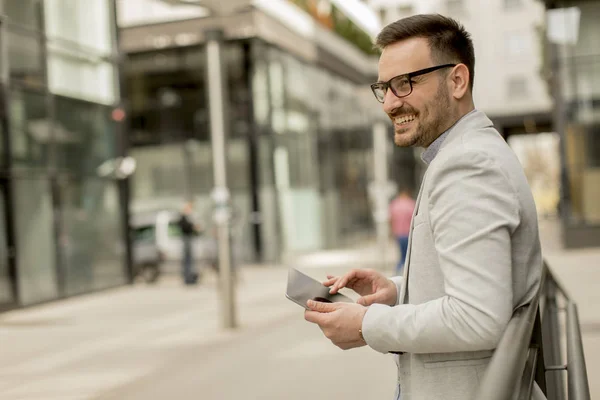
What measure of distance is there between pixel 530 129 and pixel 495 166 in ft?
153

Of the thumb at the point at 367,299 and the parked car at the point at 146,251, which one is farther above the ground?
the thumb at the point at 367,299

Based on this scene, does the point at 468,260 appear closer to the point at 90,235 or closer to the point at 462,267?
the point at 462,267

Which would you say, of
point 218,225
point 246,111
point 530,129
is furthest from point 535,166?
point 218,225

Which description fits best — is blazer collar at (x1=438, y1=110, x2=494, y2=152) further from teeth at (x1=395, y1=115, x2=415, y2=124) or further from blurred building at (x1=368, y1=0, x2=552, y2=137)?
blurred building at (x1=368, y1=0, x2=552, y2=137)

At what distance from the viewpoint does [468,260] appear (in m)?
1.56

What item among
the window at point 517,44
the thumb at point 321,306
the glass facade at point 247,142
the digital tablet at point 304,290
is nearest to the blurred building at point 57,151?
the glass facade at point 247,142

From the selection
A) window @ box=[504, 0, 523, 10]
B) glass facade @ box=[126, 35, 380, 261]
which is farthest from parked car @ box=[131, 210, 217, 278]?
window @ box=[504, 0, 523, 10]

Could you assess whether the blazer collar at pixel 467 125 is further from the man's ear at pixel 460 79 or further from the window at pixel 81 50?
the window at pixel 81 50

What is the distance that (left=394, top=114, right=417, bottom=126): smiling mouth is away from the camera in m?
1.89

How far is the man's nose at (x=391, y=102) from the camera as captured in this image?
1894 millimetres

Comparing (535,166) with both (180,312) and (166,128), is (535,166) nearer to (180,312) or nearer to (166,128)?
(166,128)

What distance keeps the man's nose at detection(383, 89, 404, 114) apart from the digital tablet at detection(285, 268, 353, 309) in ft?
1.58

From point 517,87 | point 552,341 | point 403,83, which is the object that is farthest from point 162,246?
point 517,87

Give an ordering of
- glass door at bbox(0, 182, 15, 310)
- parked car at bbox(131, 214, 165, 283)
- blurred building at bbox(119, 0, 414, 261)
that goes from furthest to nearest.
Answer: blurred building at bbox(119, 0, 414, 261), parked car at bbox(131, 214, 165, 283), glass door at bbox(0, 182, 15, 310)
